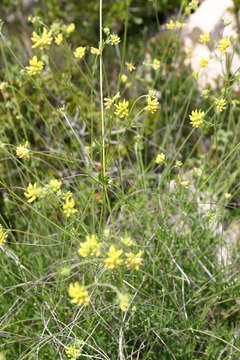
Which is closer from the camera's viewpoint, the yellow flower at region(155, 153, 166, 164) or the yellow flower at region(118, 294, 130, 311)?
the yellow flower at region(118, 294, 130, 311)

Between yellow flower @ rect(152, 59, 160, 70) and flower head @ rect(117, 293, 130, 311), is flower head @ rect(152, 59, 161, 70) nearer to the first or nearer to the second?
yellow flower @ rect(152, 59, 160, 70)

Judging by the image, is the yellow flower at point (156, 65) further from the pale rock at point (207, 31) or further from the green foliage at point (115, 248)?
the pale rock at point (207, 31)

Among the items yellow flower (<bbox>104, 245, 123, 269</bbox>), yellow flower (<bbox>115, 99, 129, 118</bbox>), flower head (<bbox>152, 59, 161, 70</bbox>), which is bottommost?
yellow flower (<bbox>104, 245, 123, 269</bbox>)

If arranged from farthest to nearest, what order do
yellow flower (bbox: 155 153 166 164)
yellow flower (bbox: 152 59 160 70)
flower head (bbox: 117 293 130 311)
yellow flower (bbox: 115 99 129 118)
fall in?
yellow flower (bbox: 152 59 160 70)
yellow flower (bbox: 155 153 166 164)
yellow flower (bbox: 115 99 129 118)
flower head (bbox: 117 293 130 311)

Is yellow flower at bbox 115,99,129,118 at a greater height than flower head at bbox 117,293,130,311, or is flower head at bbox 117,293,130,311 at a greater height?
yellow flower at bbox 115,99,129,118

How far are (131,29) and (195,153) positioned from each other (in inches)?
70.6

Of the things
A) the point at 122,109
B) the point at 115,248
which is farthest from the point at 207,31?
the point at 115,248

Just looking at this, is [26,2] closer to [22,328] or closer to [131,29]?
[131,29]

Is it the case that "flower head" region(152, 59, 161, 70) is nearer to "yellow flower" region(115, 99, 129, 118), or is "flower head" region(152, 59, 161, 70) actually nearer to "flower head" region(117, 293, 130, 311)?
"yellow flower" region(115, 99, 129, 118)

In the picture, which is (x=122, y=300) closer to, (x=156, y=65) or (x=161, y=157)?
(x=161, y=157)

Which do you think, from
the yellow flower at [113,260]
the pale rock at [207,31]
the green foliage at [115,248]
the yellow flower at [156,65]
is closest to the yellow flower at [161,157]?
the green foliage at [115,248]

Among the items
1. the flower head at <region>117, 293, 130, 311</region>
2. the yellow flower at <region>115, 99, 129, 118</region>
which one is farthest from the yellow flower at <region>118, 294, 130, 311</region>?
the yellow flower at <region>115, 99, 129, 118</region>

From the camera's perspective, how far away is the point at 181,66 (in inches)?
121

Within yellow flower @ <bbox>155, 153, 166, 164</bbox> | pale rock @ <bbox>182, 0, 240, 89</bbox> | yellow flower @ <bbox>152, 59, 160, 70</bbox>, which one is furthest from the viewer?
pale rock @ <bbox>182, 0, 240, 89</bbox>
